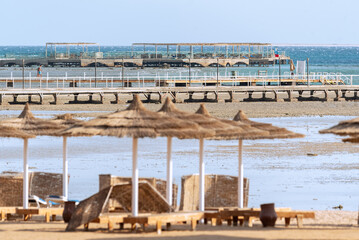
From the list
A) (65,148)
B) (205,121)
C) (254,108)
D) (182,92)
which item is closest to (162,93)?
(182,92)

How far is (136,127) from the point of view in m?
13.2

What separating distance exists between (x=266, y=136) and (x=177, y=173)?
8.50 metres

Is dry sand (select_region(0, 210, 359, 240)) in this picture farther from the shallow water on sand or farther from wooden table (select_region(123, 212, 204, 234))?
the shallow water on sand

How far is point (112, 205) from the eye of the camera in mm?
15297

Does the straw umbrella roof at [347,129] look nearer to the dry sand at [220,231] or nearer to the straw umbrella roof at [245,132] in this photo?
the straw umbrella roof at [245,132]

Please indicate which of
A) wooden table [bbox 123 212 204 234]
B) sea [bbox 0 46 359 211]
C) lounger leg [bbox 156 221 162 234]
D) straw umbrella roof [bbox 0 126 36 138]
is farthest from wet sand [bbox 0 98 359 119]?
lounger leg [bbox 156 221 162 234]

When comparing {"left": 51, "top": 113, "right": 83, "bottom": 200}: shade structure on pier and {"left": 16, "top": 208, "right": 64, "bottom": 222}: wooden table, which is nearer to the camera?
{"left": 16, "top": 208, "right": 64, "bottom": 222}: wooden table

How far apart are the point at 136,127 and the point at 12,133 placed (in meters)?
2.60

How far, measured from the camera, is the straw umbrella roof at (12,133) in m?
14.6

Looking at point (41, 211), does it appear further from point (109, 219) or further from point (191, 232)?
point (191, 232)

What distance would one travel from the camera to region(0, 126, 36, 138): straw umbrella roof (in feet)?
47.7

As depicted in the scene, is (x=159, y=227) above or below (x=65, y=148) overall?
below

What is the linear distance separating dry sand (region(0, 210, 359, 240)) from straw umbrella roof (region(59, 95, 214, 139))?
1524 millimetres

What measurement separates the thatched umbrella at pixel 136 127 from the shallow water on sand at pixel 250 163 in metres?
5.27
